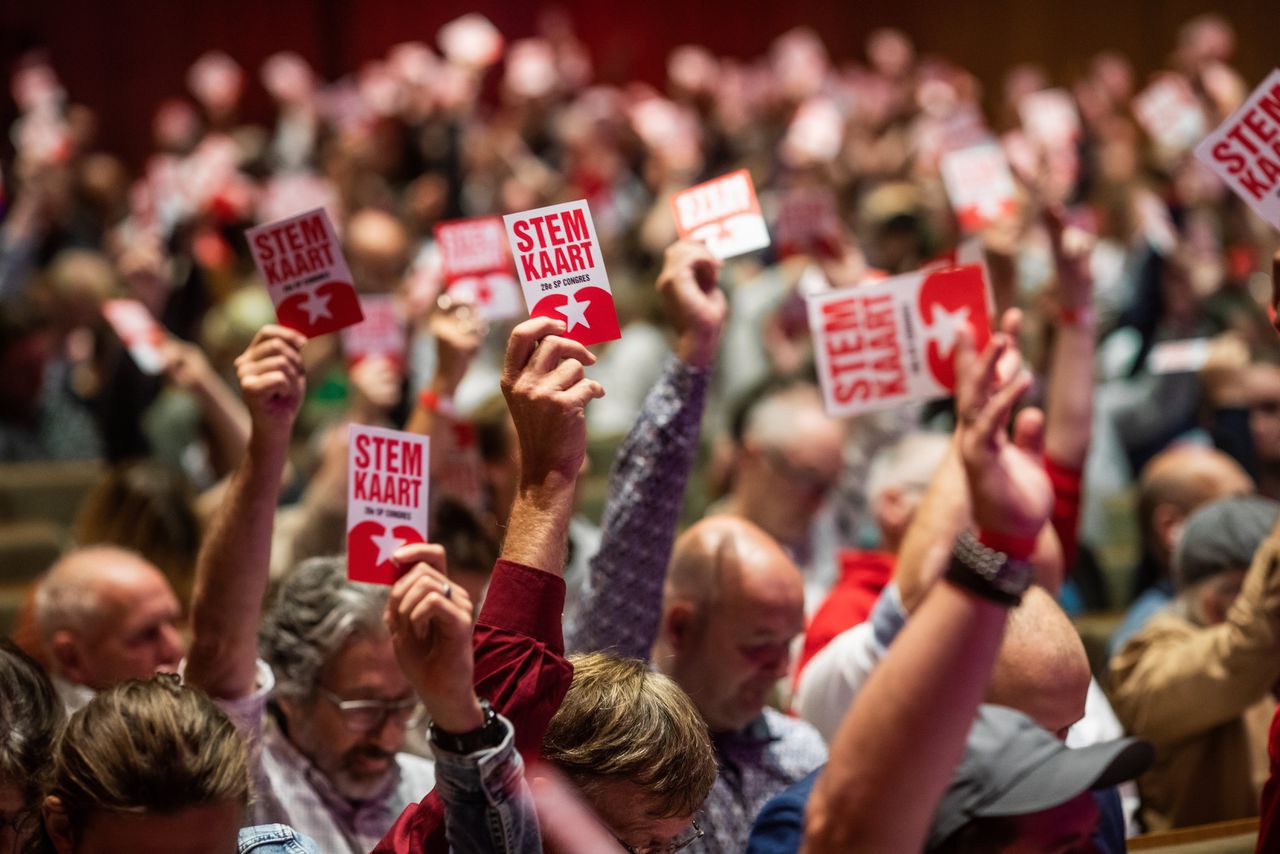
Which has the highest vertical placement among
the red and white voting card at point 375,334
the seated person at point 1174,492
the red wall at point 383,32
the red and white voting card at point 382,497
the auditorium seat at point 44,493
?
the red wall at point 383,32

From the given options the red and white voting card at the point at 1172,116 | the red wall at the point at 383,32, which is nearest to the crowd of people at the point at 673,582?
the red and white voting card at the point at 1172,116

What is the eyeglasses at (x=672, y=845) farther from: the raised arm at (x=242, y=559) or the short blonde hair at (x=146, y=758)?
the raised arm at (x=242, y=559)

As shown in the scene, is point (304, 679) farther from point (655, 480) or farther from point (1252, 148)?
point (1252, 148)

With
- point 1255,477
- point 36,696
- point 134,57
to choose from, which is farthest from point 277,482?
point 134,57

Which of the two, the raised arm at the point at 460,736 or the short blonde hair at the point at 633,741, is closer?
the raised arm at the point at 460,736

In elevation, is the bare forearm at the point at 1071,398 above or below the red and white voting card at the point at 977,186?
below

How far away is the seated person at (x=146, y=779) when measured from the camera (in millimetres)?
1824

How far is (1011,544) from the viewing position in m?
1.51

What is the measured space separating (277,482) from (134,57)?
44.7 feet

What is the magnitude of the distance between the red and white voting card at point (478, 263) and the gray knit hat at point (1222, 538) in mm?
1592

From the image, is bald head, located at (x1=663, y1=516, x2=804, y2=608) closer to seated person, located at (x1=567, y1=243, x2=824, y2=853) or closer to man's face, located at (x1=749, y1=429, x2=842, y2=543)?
seated person, located at (x1=567, y1=243, x2=824, y2=853)

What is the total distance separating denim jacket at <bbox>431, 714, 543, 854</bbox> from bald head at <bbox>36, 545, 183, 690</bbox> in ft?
4.73

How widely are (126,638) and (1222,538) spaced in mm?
2263

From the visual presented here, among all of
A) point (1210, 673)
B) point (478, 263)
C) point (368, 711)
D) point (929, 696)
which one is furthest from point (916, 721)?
point (478, 263)
